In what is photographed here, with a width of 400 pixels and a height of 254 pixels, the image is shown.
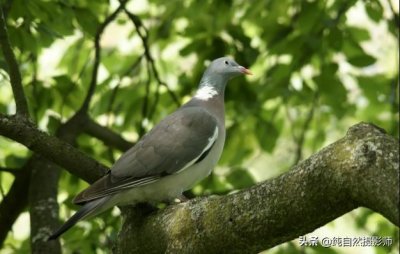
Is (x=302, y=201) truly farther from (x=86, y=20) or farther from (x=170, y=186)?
(x=86, y=20)

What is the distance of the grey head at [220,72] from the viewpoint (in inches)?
→ 185

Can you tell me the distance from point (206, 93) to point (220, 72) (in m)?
0.18

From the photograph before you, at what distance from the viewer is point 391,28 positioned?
4773mm

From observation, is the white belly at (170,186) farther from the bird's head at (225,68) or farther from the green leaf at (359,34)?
the green leaf at (359,34)

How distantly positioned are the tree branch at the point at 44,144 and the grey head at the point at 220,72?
152cm

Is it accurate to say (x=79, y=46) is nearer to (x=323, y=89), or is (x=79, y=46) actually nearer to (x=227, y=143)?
(x=227, y=143)

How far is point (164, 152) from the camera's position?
389cm

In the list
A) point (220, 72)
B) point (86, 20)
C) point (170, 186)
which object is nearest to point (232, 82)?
point (220, 72)

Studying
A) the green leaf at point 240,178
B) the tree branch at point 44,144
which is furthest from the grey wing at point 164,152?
the green leaf at point 240,178

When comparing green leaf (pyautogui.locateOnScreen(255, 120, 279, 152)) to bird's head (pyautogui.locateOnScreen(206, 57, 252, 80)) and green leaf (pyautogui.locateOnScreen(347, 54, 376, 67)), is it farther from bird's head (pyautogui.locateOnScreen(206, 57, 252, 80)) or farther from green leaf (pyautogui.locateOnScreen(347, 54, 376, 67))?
green leaf (pyautogui.locateOnScreen(347, 54, 376, 67))

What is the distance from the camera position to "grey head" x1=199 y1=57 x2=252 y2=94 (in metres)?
4.69

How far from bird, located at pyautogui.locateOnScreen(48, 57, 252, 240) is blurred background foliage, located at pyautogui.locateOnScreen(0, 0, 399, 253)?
0.57 m

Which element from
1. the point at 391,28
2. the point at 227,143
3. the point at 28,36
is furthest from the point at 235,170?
the point at 28,36

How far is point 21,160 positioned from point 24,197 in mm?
429
